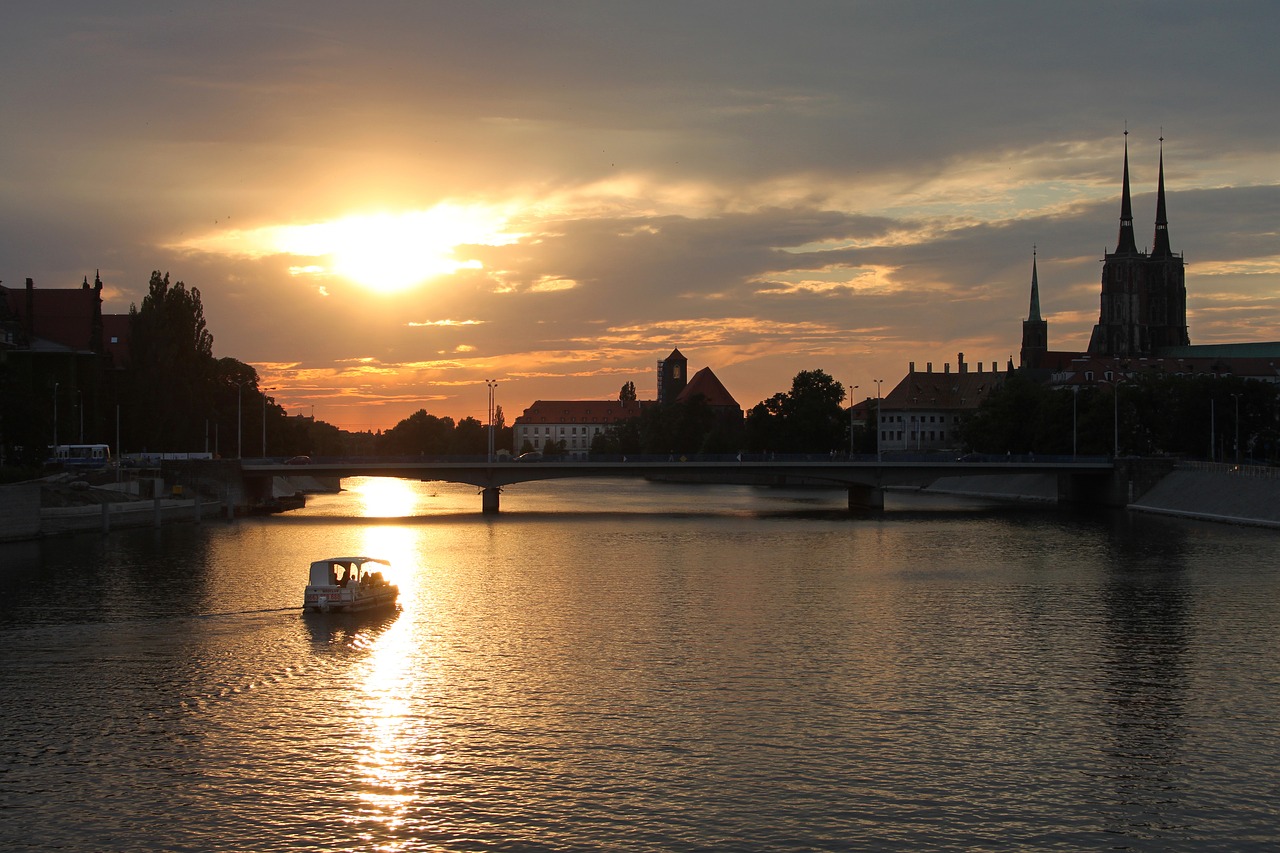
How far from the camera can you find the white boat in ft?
155

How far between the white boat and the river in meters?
1.21

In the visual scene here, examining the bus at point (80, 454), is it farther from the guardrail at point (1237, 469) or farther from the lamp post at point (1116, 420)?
the lamp post at point (1116, 420)

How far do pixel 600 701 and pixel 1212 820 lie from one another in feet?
48.2

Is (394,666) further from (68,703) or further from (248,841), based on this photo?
(248,841)

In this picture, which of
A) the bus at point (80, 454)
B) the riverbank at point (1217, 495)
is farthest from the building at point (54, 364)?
the riverbank at point (1217, 495)

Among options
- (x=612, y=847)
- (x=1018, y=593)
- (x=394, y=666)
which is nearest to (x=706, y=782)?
(x=612, y=847)

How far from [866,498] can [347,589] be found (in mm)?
74848

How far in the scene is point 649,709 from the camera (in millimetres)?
31141

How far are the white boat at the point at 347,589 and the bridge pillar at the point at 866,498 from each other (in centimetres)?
6958

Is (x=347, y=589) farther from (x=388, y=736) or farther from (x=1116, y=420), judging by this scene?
(x=1116, y=420)

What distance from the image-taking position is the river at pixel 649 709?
76.3 feet

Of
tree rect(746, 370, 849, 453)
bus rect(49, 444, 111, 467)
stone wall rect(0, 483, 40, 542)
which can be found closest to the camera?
stone wall rect(0, 483, 40, 542)

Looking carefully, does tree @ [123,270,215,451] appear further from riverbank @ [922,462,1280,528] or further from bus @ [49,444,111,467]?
riverbank @ [922,462,1280,528]

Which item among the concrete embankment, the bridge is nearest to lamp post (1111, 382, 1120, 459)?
the bridge
